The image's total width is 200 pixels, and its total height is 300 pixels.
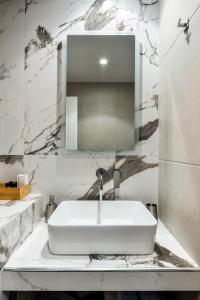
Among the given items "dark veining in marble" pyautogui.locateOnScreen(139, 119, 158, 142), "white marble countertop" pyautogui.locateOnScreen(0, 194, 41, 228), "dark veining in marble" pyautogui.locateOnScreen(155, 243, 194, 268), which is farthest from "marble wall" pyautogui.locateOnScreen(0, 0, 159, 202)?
"dark veining in marble" pyautogui.locateOnScreen(155, 243, 194, 268)

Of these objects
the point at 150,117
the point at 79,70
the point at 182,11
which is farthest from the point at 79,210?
the point at 182,11

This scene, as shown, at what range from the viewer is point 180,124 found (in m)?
1.05

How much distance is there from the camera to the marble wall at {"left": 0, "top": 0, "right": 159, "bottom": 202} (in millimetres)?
1443

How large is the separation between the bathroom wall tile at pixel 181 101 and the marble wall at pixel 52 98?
15cm

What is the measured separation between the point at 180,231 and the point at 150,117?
71 centimetres

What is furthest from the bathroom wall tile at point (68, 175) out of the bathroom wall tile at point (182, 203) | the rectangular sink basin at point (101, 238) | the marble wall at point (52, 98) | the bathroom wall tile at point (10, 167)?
the rectangular sink basin at point (101, 238)

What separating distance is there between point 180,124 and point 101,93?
58 centimetres

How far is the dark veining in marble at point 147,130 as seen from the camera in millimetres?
1446

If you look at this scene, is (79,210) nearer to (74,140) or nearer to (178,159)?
(74,140)

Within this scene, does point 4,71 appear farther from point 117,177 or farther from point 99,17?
point 117,177

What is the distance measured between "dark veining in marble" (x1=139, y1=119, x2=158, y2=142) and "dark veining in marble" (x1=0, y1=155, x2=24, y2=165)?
772 mm

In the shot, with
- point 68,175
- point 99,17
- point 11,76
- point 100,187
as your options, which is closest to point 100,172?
point 100,187

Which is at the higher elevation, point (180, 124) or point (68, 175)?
point (180, 124)

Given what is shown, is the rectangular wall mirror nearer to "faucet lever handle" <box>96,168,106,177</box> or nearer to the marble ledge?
"faucet lever handle" <box>96,168,106,177</box>
